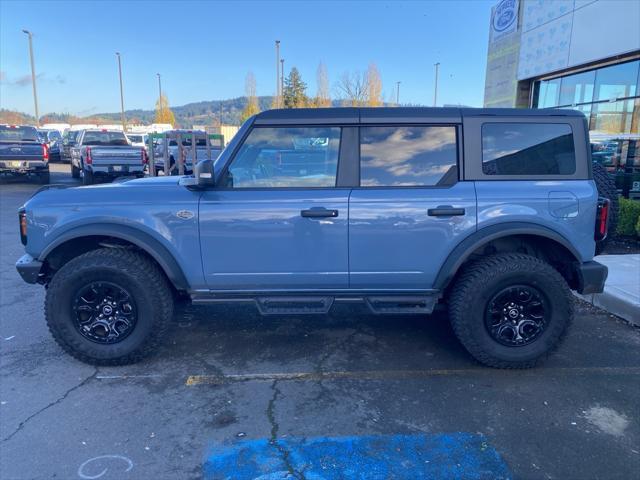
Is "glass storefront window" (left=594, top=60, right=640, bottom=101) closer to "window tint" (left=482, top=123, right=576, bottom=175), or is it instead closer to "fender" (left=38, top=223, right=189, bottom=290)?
"window tint" (left=482, top=123, right=576, bottom=175)

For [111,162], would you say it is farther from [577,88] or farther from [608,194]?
[608,194]

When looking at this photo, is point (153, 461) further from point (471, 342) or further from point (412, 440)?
point (471, 342)

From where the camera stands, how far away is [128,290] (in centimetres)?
367

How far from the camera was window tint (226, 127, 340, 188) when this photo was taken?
12.2 ft

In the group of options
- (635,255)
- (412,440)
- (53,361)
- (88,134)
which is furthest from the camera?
(88,134)

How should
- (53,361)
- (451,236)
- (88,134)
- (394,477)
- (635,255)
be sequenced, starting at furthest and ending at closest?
(88,134)
(635,255)
(53,361)
(451,236)
(394,477)

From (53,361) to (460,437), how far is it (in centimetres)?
321

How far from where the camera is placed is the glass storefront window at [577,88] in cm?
1183


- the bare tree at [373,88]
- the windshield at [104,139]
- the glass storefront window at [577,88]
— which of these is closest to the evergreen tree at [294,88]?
the bare tree at [373,88]

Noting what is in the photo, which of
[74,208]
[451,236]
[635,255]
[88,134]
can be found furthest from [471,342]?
[88,134]

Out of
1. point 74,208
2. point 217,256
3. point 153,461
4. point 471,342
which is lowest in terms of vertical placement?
point 153,461

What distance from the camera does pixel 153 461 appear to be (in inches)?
105

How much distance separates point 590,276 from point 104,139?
1744 centimetres

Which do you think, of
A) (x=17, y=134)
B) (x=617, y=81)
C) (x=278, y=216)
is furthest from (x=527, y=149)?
(x=17, y=134)
